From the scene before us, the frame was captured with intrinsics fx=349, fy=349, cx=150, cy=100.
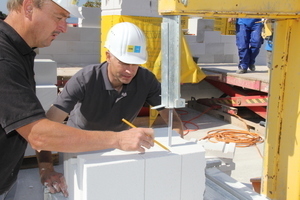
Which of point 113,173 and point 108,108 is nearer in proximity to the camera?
point 113,173

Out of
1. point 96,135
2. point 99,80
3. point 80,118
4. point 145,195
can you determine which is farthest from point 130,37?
point 145,195

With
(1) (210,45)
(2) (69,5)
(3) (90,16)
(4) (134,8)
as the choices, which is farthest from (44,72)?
(1) (210,45)

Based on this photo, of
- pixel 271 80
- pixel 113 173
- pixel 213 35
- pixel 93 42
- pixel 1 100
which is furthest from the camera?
pixel 213 35

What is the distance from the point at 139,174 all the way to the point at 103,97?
99 cm

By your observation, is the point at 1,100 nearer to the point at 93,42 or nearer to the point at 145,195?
the point at 145,195

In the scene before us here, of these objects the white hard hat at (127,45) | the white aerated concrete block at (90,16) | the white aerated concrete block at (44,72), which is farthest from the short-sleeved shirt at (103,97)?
the white aerated concrete block at (90,16)

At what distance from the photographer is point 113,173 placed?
5.78ft

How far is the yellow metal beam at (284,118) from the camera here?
2188 millimetres

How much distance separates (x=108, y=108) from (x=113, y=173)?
3.28ft

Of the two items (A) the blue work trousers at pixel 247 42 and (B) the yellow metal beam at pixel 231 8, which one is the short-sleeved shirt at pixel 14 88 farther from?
(A) the blue work trousers at pixel 247 42

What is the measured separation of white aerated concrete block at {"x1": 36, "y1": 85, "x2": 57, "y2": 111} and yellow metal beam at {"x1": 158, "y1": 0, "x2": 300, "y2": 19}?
2.26 metres

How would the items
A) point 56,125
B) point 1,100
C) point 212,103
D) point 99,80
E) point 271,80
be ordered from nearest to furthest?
1. point 1,100
2. point 56,125
3. point 271,80
4. point 99,80
5. point 212,103

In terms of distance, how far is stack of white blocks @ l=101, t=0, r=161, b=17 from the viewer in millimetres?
5562

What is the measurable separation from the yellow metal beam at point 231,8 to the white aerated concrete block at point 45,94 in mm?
2262
